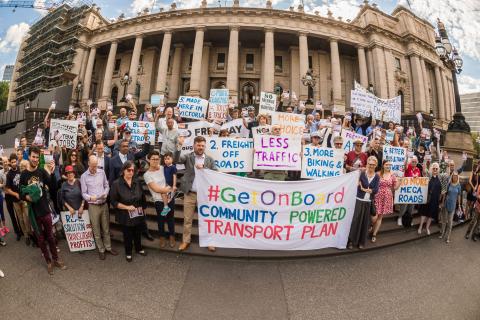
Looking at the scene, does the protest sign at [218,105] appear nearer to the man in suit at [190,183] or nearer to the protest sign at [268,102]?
the protest sign at [268,102]

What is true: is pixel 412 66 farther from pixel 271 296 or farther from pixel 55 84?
pixel 55 84

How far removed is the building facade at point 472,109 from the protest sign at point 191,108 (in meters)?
129

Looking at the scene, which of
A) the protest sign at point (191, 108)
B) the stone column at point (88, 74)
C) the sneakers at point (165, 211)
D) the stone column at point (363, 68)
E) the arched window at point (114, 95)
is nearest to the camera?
the sneakers at point (165, 211)

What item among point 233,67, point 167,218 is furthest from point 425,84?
point 167,218

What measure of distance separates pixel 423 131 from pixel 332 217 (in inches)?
345

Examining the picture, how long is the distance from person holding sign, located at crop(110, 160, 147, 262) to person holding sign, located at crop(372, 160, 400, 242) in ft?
16.7

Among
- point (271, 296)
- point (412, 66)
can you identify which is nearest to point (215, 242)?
point (271, 296)

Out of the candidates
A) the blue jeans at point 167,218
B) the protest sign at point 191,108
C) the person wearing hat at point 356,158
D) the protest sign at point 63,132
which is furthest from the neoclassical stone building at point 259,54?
the blue jeans at point 167,218

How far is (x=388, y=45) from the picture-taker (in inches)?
1176

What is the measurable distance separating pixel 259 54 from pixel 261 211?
3087cm

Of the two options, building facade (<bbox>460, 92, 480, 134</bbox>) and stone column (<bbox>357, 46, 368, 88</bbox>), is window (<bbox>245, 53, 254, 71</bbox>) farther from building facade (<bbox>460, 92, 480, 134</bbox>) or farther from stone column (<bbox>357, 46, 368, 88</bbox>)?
building facade (<bbox>460, 92, 480, 134</bbox>)

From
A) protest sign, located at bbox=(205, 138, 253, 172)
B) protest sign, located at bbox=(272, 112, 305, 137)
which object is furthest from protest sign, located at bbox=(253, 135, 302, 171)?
protest sign, located at bbox=(272, 112, 305, 137)

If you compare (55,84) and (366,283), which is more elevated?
(55,84)

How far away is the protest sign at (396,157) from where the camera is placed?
649 cm
